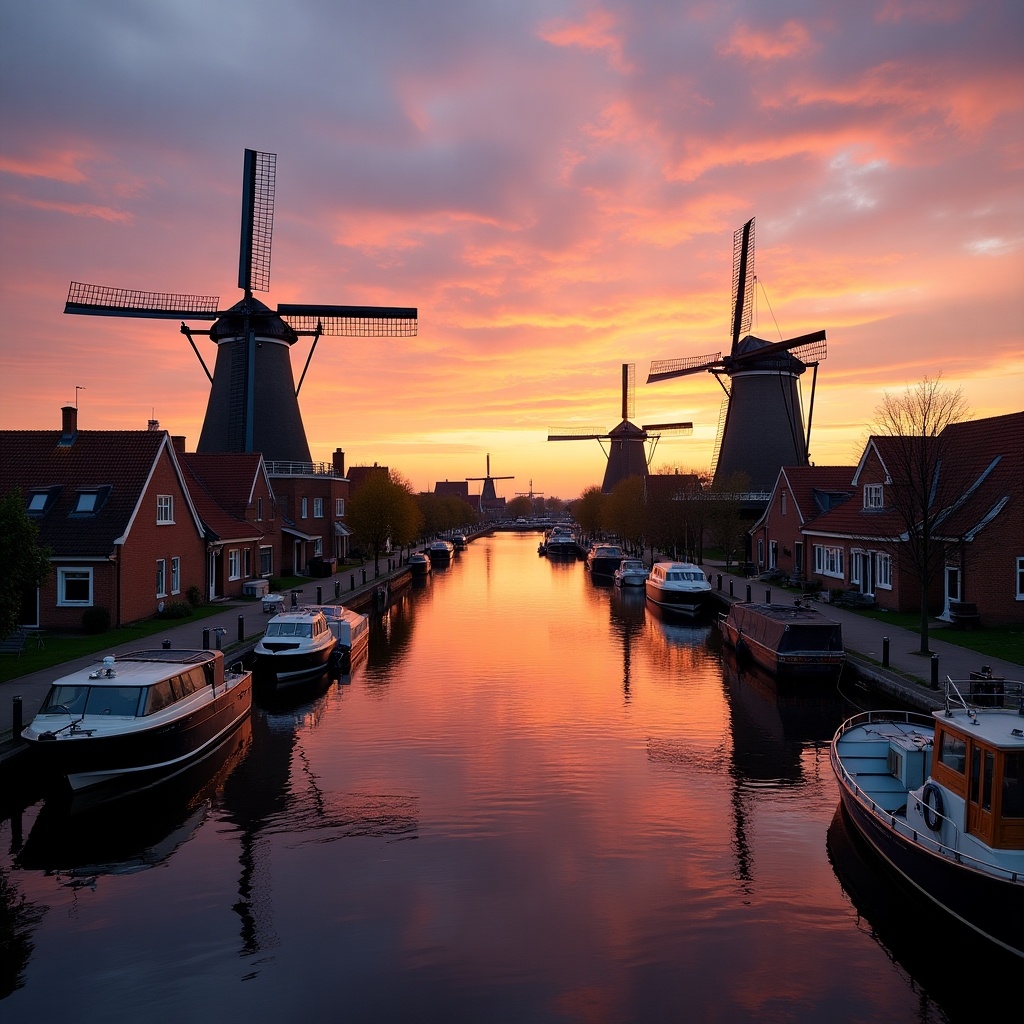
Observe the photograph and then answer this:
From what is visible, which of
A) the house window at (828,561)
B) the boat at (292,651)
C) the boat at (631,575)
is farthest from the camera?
the boat at (631,575)

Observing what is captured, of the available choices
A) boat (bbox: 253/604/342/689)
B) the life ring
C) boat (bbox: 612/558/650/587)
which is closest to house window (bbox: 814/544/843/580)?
boat (bbox: 612/558/650/587)

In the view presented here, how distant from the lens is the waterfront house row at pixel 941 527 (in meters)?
32.8

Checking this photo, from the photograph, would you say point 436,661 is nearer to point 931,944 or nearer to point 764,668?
point 764,668

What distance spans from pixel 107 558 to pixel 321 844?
22.6 m

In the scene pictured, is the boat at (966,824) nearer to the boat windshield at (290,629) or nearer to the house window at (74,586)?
the boat windshield at (290,629)

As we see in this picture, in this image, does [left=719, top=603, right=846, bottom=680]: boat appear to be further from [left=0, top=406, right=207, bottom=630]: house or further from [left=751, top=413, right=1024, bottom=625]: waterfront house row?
[left=0, top=406, right=207, bottom=630]: house

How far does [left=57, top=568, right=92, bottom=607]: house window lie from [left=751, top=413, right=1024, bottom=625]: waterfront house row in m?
31.7

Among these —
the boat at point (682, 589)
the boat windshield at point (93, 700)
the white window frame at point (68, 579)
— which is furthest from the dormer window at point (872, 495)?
the white window frame at point (68, 579)

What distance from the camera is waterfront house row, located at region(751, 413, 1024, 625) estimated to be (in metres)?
32.8

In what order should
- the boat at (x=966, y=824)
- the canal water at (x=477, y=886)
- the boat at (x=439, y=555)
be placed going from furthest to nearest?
the boat at (x=439, y=555) < the boat at (x=966, y=824) < the canal water at (x=477, y=886)

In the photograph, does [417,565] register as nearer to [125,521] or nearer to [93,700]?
[125,521]

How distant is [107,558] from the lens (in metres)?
33.8

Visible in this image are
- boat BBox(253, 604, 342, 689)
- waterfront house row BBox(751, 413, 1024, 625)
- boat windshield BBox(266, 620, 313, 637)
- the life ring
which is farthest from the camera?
waterfront house row BBox(751, 413, 1024, 625)

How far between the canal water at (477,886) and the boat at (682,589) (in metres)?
22.7
